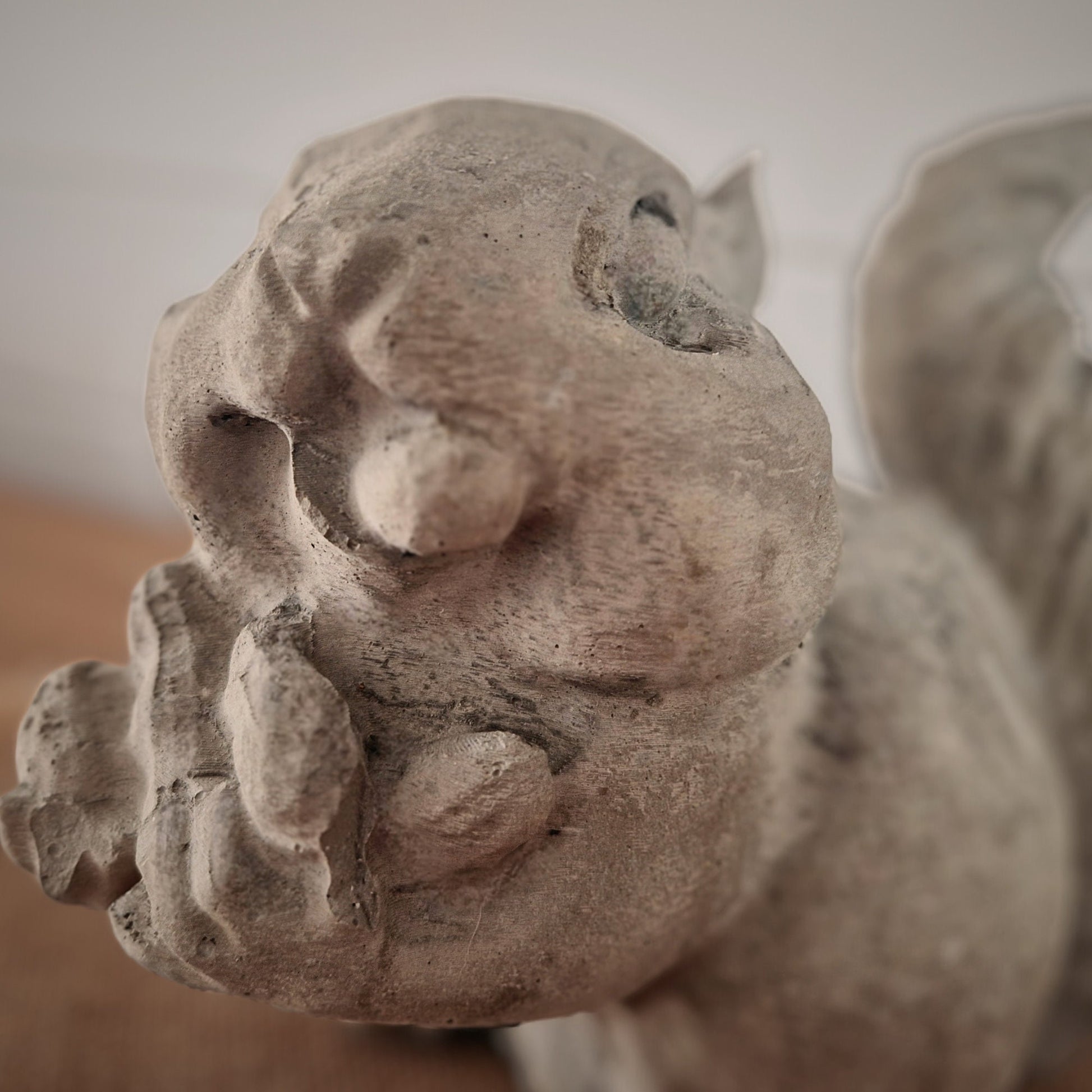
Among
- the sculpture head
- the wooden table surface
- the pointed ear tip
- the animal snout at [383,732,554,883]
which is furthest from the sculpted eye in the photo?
the wooden table surface

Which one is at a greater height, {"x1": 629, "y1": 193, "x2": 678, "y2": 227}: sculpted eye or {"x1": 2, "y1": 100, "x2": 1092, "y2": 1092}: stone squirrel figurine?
{"x1": 629, "y1": 193, "x2": 678, "y2": 227}: sculpted eye

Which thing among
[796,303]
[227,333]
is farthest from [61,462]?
[227,333]

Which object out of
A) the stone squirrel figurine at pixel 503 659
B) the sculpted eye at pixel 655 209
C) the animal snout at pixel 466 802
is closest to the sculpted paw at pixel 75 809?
the stone squirrel figurine at pixel 503 659

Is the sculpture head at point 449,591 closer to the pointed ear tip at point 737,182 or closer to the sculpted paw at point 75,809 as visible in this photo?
the sculpted paw at point 75,809

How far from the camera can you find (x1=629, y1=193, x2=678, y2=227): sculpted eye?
1.59 ft

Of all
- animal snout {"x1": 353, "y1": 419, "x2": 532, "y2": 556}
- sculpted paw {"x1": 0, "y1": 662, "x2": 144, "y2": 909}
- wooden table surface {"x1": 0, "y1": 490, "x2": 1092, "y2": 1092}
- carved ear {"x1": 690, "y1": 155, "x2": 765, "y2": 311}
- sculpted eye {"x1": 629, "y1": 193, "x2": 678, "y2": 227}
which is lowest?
wooden table surface {"x1": 0, "y1": 490, "x2": 1092, "y2": 1092}

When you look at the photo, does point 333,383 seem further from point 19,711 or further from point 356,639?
point 19,711

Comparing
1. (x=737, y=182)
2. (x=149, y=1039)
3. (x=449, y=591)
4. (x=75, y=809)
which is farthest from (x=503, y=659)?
(x=149, y=1039)

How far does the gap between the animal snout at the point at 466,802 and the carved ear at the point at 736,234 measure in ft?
0.93

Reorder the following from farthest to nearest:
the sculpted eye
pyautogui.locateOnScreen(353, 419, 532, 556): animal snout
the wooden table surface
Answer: the wooden table surface, the sculpted eye, pyautogui.locateOnScreen(353, 419, 532, 556): animal snout

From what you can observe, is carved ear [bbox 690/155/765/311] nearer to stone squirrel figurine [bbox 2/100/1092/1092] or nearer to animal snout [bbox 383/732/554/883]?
stone squirrel figurine [bbox 2/100/1092/1092]

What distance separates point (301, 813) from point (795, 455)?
0.23 metres

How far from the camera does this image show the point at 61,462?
6.52ft

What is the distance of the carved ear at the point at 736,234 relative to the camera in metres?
0.59
